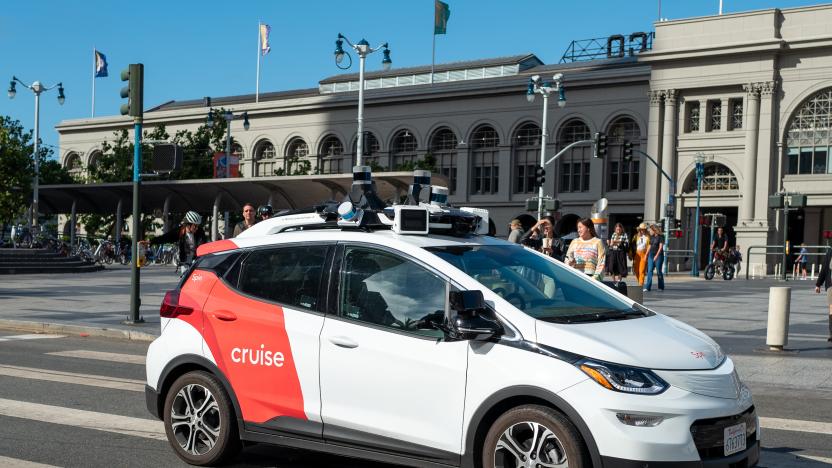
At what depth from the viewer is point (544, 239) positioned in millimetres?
16438

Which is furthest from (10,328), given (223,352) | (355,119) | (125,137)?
(355,119)

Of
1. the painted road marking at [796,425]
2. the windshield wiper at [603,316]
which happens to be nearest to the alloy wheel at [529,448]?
the windshield wiper at [603,316]

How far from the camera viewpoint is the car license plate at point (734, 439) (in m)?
5.19

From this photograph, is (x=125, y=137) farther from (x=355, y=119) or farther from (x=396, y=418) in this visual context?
(x=396, y=418)

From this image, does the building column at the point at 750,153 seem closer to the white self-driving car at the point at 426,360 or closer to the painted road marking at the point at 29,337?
the painted road marking at the point at 29,337

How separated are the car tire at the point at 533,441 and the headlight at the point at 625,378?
290 mm

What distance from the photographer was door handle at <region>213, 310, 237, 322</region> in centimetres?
650

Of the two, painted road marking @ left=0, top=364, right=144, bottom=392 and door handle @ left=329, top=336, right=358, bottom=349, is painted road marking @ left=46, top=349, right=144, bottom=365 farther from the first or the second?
door handle @ left=329, top=336, right=358, bottom=349

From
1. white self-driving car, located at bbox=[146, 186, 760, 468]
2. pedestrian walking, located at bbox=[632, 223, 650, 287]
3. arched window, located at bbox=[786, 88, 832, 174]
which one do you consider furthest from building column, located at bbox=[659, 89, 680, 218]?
white self-driving car, located at bbox=[146, 186, 760, 468]

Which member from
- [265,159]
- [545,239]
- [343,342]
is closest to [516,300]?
[343,342]

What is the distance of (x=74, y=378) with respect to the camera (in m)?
10.6

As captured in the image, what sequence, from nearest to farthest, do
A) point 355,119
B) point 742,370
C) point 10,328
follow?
point 742,370 < point 10,328 < point 355,119

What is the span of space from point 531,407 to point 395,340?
931 mm

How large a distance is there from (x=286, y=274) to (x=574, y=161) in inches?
Answer: 2603
